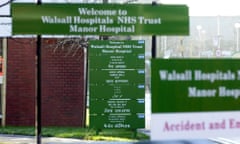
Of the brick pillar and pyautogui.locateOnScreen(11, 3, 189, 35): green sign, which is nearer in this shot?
pyautogui.locateOnScreen(11, 3, 189, 35): green sign

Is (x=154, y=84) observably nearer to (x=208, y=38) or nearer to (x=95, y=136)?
(x=95, y=136)

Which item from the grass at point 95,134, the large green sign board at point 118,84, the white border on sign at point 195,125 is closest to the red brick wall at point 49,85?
the grass at point 95,134

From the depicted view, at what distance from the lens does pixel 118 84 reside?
1327 cm

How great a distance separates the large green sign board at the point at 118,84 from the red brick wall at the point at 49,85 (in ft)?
17.6

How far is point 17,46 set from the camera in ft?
61.2

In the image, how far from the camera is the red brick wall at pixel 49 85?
61.2 ft

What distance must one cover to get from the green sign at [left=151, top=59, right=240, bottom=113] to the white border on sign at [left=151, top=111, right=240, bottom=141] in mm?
63

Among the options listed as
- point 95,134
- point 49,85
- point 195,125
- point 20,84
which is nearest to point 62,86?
point 49,85

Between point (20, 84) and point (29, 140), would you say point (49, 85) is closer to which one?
point (20, 84)

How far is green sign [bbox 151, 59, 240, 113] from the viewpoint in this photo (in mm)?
5992

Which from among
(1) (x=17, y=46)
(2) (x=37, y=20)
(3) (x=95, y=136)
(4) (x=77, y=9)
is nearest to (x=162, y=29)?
(4) (x=77, y=9)

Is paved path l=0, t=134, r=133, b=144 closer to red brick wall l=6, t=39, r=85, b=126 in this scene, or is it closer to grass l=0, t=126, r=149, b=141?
grass l=0, t=126, r=149, b=141

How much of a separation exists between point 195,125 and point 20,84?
13.3m

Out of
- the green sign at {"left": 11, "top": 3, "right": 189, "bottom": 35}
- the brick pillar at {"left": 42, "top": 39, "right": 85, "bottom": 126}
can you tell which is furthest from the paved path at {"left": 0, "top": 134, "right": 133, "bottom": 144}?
the green sign at {"left": 11, "top": 3, "right": 189, "bottom": 35}
